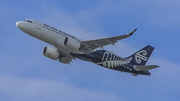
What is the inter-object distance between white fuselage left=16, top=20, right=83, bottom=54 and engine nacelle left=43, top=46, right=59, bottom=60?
423cm

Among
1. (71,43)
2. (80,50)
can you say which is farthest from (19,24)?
(80,50)

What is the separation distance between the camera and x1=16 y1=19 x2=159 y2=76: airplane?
48.5 meters

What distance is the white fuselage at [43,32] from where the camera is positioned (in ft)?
160

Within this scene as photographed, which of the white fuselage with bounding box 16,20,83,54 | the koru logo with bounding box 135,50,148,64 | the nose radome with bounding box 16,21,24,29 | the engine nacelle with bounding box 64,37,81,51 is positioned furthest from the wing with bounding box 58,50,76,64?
the koru logo with bounding box 135,50,148,64

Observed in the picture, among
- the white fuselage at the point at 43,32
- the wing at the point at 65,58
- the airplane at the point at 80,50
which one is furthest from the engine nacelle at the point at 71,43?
the wing at the point at 65,58

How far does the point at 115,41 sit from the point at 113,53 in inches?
233

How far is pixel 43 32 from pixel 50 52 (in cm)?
566

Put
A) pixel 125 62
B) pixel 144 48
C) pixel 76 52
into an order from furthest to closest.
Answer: pixel 144 48 → pixel 125 62 → pixel 76 52

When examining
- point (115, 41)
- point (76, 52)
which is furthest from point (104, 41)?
point (76, 52)

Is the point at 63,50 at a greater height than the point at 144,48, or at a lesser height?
lesser

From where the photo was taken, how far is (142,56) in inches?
2250

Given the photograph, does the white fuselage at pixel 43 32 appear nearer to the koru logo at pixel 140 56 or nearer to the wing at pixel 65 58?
the wing at pixel 65 58

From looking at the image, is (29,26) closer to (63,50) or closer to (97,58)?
(63,50)

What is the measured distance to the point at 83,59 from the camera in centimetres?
5156
